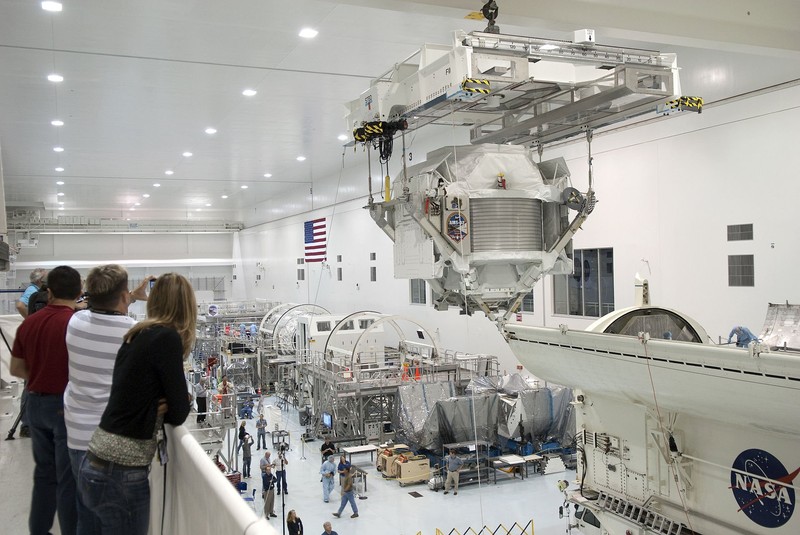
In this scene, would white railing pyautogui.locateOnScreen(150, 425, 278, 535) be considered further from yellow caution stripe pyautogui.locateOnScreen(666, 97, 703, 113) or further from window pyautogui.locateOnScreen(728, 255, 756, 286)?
window pyautogui.locateOnScreen(728, 255, 756, 286)

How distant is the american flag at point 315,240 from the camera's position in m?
27.3

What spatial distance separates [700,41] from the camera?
7.79 m

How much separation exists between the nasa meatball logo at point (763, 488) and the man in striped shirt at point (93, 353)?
15.4 ft

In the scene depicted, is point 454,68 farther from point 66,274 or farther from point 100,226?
point 100,226

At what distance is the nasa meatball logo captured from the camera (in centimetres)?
492

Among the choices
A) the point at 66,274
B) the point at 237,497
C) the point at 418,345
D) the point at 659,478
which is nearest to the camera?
the point at 237,497

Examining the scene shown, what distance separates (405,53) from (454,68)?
707 centimetres

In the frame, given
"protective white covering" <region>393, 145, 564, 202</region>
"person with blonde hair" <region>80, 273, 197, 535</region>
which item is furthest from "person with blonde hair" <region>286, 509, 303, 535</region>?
"person with blonde hair" <region>80, 273, 197, 535</region>

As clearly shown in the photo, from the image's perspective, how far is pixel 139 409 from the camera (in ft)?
8.75

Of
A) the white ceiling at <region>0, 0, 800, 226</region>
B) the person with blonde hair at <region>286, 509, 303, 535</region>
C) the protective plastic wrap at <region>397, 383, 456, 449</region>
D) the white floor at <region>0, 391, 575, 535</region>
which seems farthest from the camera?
the protective plastic wrap at <region>397, 383, 456, 449</region>

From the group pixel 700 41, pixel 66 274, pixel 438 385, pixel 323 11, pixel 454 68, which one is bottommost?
pixel 438 385

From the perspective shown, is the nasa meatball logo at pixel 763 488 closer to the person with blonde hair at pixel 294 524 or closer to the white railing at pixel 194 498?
the white railing at pixel 194 498

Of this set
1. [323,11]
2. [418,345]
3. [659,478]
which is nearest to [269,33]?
[323,11]

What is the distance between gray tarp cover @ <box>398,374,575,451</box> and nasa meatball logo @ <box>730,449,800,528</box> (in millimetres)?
9364
